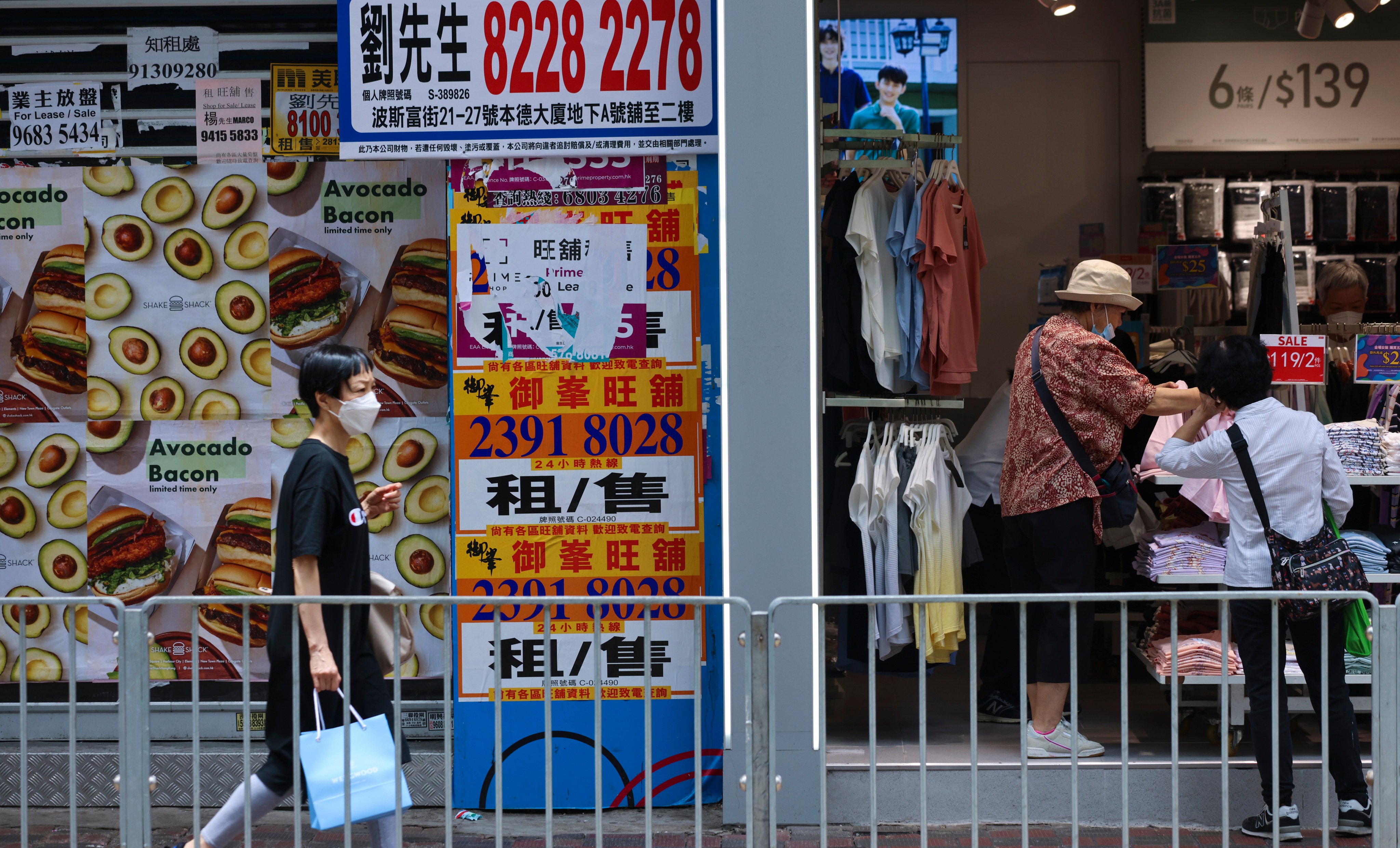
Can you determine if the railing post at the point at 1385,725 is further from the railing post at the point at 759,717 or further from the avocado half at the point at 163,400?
the avocado half at the point at 163,400

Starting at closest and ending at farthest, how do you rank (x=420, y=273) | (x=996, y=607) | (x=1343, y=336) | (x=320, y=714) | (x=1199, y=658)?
(x=320, y=714) < (x=1199, y=658) < (x=420, y=273) < (x=996, y=607) < (x=1343, y=336)

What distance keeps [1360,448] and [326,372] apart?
13.5 ft

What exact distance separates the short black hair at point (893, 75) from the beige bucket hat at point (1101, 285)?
3691 millimetres

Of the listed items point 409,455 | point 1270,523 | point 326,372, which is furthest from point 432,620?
point 1270,523

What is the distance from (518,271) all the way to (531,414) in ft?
1.87

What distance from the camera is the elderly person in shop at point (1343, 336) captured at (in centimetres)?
644

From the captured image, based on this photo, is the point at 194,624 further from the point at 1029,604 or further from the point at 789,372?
the point at 1029,604

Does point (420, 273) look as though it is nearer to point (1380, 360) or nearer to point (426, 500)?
point (426, 500)

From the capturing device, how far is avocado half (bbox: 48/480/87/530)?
5582mm

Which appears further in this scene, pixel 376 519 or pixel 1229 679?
pixel 376 519

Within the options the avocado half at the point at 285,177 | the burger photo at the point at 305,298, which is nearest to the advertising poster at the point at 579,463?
the burger photo at the point at 305,298

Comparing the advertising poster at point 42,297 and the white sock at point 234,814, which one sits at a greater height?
the advertising poster at point 42,297

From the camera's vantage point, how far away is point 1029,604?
18.4ft

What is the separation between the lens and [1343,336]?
22.4ft
